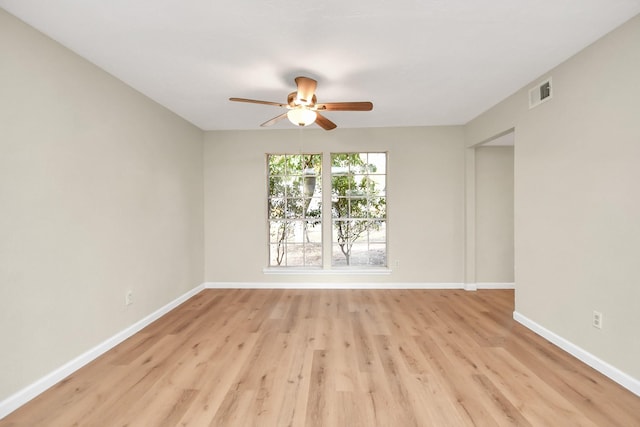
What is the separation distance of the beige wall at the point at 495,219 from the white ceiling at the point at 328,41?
1481 mm

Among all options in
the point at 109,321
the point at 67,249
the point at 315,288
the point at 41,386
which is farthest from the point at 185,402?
the point at 315,288

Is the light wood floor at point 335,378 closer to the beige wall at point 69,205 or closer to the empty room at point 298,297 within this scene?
the empty room at point 298,297

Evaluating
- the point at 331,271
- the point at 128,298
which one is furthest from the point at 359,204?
the point at 128,298

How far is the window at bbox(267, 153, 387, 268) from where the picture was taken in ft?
14.8

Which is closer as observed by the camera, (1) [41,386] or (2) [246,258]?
(1) [41,386]

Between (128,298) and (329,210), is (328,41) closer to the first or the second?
(329,210)

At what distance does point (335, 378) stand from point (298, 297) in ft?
6.47

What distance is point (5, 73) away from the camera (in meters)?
1.74

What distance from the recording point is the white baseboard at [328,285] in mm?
4324

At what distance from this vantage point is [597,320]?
7.11ft

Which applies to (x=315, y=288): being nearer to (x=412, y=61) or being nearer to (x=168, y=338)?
(x=168, y=338)

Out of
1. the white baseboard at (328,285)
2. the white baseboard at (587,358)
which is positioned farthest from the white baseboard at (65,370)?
the white baseboard at (587,358)

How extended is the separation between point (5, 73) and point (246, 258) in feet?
10.7

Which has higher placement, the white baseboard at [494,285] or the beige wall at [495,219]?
the beige wall at [495,219]
